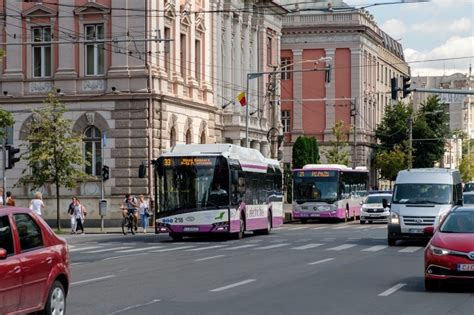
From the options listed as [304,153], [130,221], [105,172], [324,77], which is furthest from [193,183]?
[324,77]

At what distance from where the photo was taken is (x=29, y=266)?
12773 millimetres

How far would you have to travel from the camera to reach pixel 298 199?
61.5 m

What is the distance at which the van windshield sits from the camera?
34.2 m

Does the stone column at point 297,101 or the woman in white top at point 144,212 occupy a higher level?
the stone column at point 297,101

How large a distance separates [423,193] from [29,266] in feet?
75.9

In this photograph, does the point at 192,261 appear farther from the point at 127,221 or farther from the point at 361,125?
the point at 361,125

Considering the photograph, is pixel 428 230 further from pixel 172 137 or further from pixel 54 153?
pixel 172 137

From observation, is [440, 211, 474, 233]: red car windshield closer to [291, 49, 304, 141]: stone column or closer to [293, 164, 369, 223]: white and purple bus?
[293, 164, 369, 223]: white and purple bus

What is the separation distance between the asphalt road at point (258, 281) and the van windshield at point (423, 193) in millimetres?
1474

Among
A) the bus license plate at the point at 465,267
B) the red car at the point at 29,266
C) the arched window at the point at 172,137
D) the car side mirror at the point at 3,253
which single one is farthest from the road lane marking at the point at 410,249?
the arched window at the point at 172,137

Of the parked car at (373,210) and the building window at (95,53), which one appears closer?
the building window at (95,53)

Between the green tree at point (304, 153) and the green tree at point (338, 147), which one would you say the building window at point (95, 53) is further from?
the green tree at point (304, 153)

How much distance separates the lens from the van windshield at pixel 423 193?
34219 millimetres

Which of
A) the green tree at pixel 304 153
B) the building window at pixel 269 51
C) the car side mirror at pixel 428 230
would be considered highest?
the building window at pixel 269 51
